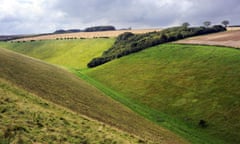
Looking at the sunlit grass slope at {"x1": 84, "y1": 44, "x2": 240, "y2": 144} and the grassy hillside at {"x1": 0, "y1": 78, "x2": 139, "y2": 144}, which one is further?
the sunlit grass slope at {"x1": 84, "y1": 44, "x2": 240, "y2": 144}

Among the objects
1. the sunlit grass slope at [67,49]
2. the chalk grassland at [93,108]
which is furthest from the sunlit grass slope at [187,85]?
the sunlit grass slope at [67,49]

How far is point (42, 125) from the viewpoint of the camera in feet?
73.9

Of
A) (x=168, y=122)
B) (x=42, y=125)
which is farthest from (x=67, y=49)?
(x=42, y=125)

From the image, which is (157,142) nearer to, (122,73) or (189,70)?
(189,70)

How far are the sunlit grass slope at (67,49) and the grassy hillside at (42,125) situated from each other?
6865 centimetres

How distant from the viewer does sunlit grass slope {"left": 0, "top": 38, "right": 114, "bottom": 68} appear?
10920 cm

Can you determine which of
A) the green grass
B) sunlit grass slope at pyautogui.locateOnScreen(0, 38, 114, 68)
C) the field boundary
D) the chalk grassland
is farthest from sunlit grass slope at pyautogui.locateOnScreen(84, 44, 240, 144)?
sunlit grass slope at pyautogui.locateOnScreen(0, 38, 114, 68)

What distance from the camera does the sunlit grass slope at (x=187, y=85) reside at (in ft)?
133

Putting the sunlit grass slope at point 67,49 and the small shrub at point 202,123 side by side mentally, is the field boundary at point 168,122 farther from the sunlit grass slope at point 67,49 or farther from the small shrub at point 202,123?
the sunlit grass slope at point 67,49

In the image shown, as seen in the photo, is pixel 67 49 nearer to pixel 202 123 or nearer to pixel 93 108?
pixel 202 123

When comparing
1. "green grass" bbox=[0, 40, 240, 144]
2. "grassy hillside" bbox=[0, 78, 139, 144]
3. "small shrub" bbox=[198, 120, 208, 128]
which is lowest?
"small shrub" bbox=[198, 120, 208, 128]

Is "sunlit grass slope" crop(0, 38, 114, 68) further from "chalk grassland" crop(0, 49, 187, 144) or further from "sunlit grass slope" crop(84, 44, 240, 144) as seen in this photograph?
"chalk grassland" crop(0, 49, 187, 144)

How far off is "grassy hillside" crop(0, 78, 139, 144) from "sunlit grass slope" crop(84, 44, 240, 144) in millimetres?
14888

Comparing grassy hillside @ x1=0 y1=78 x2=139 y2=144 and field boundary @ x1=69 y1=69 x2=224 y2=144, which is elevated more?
grassy hillside @ x1=0 y1=78 x2=139 y2=144
